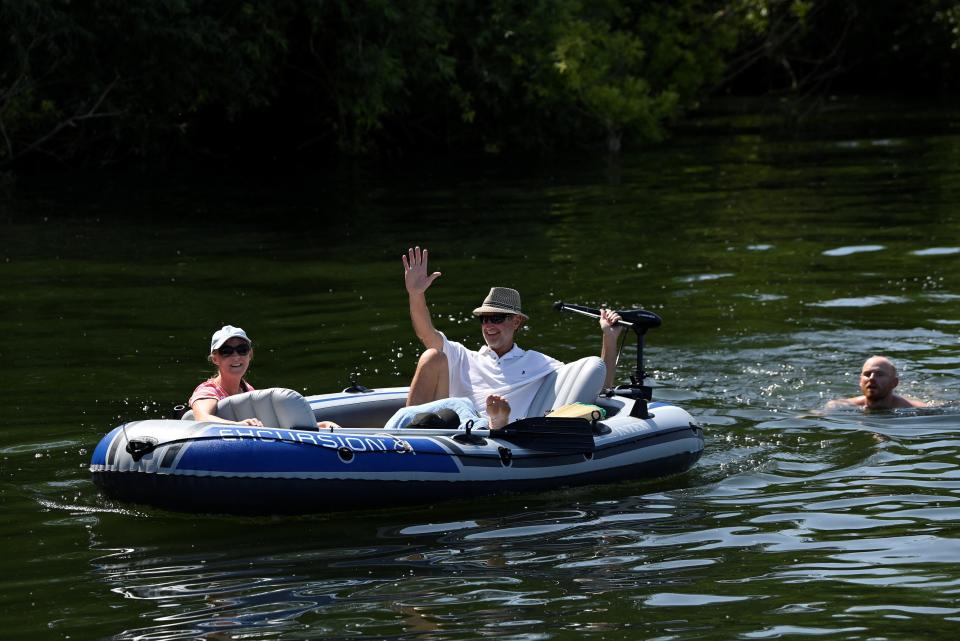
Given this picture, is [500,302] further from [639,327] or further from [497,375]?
[639,327]

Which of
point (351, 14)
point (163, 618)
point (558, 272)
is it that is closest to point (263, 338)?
point (558, 272)

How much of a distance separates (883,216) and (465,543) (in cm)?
1380

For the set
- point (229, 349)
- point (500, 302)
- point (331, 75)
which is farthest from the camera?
A: point (331, 75)

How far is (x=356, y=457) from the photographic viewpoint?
8695 mm

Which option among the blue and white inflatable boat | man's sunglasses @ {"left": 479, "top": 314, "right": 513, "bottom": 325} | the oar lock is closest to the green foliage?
man's sunglasses @ {"left": 479, "top": 314, "right": 513, "bottom": 325}

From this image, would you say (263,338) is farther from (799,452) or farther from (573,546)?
(573,546)

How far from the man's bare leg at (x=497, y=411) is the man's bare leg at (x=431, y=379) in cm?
55

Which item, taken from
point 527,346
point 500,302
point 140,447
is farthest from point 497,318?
point 527,346

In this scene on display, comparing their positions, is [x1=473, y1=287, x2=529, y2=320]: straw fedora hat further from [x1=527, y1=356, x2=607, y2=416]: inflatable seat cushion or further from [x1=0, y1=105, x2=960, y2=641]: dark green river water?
[x1=0, y1=105, x2=960, y2=641]: dark green river water

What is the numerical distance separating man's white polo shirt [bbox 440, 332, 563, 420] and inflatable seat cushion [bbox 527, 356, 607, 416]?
5 centimetres

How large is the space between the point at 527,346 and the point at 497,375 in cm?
374

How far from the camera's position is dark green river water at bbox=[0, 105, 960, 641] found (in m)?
7.16

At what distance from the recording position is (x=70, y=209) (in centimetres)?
2314

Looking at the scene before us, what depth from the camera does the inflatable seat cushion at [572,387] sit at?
982cm
